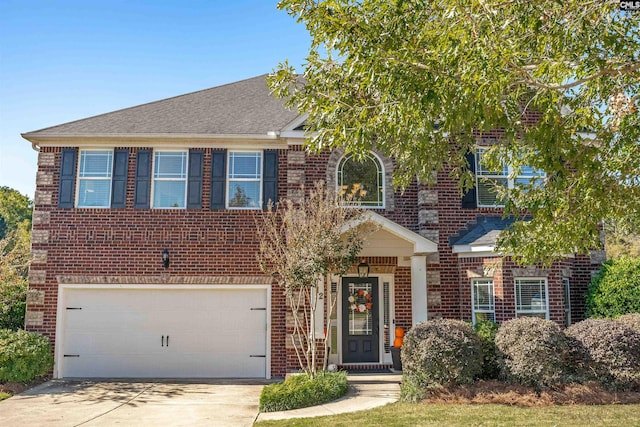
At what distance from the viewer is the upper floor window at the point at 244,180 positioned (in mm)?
13711

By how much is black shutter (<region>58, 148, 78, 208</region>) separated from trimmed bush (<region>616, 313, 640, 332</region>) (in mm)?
12740

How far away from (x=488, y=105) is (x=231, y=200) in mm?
8522

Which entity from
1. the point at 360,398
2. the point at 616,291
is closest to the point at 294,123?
the point at 360,398

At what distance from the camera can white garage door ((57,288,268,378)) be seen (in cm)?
1333

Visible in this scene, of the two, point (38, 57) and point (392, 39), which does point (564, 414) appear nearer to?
point (392, 39)

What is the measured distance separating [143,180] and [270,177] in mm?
3188

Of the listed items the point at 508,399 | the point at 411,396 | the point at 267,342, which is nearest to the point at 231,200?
the point at 267,342

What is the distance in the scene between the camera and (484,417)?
848cm

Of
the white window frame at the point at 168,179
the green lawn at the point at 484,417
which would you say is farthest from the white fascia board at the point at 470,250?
the white window frame at the point at 168,179

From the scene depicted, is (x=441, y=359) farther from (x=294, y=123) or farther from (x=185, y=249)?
(x=185, y=249)

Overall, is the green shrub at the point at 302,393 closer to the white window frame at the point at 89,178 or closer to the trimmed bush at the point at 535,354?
the trimmed bush at the point at 535,354

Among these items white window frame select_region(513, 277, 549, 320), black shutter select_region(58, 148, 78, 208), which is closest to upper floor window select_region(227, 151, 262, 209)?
black shutter select_region(58, 148, 78, 208)

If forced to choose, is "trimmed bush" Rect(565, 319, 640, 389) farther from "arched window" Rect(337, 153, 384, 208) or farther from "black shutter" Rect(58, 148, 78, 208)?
"black shutter" Rect(58, 148, 78, 208)

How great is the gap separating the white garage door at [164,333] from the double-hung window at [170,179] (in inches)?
87.2
